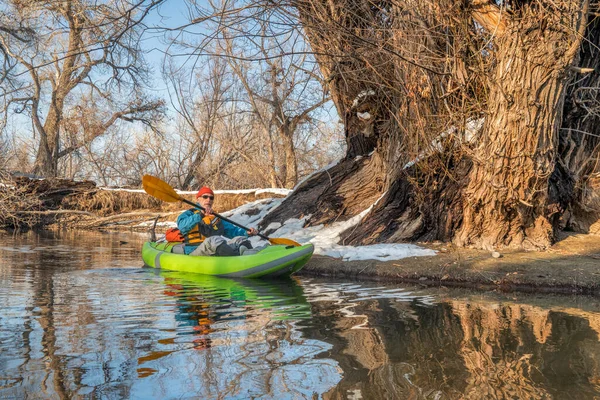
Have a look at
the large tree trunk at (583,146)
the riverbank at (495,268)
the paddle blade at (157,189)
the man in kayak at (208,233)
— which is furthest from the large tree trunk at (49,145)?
the large tree trunk at (583,146)

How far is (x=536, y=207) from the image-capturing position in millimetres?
8219

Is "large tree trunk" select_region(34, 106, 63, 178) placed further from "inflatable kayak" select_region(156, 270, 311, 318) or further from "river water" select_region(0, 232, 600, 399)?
"river water" select_region(0, 232, 600, 399)

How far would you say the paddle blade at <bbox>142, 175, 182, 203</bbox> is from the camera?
367 inches

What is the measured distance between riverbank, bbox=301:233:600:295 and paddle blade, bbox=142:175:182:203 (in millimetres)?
2359

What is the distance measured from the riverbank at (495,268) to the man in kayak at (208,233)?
104 cm

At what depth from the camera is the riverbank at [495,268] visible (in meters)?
7.06

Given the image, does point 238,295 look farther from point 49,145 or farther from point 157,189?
point 49,145

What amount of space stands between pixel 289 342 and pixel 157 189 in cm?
583

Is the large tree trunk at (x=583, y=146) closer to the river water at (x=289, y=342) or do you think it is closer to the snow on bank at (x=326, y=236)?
the snow on bank at (x=326, y=236)

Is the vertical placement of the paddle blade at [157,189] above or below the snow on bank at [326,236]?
above

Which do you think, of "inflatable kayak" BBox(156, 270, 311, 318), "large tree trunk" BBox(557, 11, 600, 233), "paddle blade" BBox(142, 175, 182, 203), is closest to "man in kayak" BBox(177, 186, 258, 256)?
"inflatable kayak" BBox(156, 270, 311, 318)

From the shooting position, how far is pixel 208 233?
9.09 meters

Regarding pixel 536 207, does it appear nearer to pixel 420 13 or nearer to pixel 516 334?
pixel 420 13

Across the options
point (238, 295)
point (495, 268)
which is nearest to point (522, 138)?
point (495, 268)
